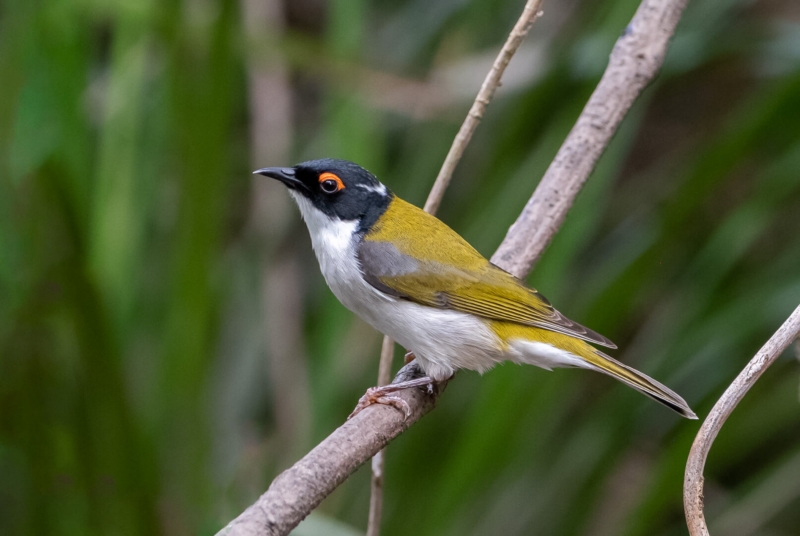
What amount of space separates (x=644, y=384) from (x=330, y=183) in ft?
4.29

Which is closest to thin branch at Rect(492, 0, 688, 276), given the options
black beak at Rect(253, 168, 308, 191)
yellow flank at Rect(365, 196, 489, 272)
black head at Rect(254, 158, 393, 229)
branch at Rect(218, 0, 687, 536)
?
branch at Rect(218, 0, 687, 536)

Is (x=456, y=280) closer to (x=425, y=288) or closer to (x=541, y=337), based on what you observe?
(x=425, y=288)

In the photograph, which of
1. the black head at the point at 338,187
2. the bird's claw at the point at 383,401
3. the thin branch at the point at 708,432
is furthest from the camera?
the black head at the point at 338,187

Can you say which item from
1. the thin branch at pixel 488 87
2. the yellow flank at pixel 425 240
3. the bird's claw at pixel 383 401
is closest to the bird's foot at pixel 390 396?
Result: the bird's claw at pixel 383 401

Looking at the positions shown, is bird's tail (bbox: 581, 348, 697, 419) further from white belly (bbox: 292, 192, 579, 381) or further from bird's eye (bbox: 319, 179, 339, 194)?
bird's eye (bbox: 319, 179, 339, 194)

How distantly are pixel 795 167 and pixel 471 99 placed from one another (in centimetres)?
172

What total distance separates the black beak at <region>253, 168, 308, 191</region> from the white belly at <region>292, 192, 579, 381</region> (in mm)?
272

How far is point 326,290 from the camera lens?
14.6ft

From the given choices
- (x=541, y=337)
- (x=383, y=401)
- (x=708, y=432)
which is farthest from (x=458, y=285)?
(x=708, y=432)

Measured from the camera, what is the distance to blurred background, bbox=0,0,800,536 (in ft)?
10.2

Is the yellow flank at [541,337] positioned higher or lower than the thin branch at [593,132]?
lower

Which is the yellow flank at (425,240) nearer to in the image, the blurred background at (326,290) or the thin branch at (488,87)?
the thin branch at (488,87)

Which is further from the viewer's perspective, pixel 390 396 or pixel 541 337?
pixel 541 337

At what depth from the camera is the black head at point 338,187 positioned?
10.2 ft
